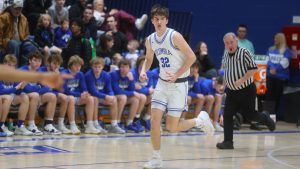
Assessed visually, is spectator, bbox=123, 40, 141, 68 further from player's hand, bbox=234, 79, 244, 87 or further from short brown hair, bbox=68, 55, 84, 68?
player's hand, bbox=234, 79, 244, 87

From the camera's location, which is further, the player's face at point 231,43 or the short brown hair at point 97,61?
the short brown hair at point 97,61

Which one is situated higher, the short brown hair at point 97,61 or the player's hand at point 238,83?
the short brown hair at point 97,61

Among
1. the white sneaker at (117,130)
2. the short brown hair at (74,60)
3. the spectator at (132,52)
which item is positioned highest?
the spectator at (132,52)

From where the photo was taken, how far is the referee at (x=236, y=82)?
36.3 feet

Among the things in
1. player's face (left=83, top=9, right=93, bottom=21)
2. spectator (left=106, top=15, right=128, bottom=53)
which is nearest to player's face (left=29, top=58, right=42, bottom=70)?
player's face (left=83, top=9, right=93, bottom=21)

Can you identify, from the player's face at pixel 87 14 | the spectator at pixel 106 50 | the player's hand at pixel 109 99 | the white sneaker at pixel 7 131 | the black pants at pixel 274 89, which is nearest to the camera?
the white sneaker at pixel 7 131

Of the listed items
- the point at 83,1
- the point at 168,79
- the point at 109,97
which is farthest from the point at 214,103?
the point at 168,79

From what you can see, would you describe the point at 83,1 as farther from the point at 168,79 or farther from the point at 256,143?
the point at 168,79

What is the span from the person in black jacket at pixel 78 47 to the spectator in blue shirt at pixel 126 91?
2.35ft

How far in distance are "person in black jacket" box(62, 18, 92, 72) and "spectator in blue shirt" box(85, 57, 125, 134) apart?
1.82 ft

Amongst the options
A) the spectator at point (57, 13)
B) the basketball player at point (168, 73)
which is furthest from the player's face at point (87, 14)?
the basketball player at point (168, 73)

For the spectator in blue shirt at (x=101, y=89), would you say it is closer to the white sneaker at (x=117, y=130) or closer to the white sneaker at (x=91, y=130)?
the white sneaker at (x=117, y=130)

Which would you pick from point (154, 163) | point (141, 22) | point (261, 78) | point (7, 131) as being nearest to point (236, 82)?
point (154, 163)

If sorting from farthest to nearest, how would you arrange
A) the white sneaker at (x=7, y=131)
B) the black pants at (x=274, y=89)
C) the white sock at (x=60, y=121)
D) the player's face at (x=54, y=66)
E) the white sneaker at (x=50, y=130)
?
the black pants at (x=274, y=89)
the white sock at (x=60, y=121)
the white sneaker at (x=50, y=130)
the player's face at (x=54, y=66)
the white sneaker at (x=7, y=131)
